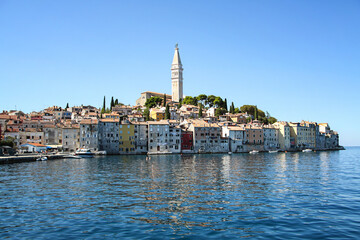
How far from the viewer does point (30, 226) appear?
1366 cm

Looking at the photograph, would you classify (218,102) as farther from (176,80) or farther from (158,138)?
(158,138)

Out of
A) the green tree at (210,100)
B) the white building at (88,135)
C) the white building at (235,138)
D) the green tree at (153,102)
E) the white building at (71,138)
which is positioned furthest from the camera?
the green tree at (153,102)

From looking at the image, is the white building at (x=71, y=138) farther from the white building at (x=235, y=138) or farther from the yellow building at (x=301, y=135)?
the yellow building at (x=301, y=135)

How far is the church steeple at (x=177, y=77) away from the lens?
539 ft

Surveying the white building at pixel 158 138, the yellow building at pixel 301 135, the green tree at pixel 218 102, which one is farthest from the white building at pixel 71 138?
the yellow building at pixel 301 135

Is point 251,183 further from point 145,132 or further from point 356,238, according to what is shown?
point 145,132

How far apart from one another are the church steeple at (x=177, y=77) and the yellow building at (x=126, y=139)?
79.4 meters

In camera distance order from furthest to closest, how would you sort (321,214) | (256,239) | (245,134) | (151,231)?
1. (245,134)
2. (321,214)
3. (151,231)
4. (256,239)

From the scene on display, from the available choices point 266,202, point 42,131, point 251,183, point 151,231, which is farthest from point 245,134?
point 151,231

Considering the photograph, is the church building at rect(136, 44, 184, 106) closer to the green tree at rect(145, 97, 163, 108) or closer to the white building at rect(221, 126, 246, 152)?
the green tree at rect(145, 97, 163, 108)

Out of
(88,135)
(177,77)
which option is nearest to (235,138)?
(88,135)

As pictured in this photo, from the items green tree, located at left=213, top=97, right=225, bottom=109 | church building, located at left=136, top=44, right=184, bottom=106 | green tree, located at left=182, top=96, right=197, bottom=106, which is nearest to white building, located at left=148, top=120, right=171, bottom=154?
green tree, located at left=213, top=97, right=225, bottom=109

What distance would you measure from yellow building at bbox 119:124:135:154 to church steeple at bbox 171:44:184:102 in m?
79.4

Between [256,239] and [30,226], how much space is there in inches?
380
